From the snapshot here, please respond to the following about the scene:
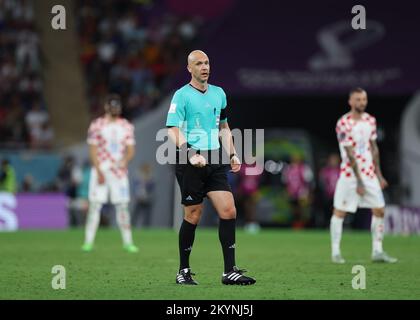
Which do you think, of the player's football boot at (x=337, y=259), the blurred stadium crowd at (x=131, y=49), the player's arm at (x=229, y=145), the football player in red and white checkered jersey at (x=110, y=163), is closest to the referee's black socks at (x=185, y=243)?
the player's arm at (x=229, y=145)

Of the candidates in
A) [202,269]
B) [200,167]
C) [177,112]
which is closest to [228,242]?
[200,167]

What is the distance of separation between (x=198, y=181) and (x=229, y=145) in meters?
0.58

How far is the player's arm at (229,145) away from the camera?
11414 millimetres

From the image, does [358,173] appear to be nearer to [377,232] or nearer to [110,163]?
[377,232]

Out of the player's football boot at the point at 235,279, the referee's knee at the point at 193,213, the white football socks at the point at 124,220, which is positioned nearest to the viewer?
the player's football boot at the point at 235,279

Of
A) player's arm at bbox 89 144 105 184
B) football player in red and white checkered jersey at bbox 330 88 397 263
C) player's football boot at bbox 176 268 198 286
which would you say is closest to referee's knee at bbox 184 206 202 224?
player's football boot at bbox 176 268 198 286

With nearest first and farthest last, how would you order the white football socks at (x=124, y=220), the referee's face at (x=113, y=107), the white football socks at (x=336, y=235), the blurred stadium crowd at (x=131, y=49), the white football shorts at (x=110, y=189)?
the white football socks at (x=336, y=235) → the referee's face at (x=113, y=107) → the white football shorts at (x=110, y=189) → the white football socks at (x=124, y=220) → the blurred stadium crowd at (x=131, y=49)

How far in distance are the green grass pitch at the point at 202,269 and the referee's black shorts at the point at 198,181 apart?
3.23ft

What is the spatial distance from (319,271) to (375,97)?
663 inches

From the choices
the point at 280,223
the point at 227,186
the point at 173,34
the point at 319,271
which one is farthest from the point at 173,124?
the point at 173,34

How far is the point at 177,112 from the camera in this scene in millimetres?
11422

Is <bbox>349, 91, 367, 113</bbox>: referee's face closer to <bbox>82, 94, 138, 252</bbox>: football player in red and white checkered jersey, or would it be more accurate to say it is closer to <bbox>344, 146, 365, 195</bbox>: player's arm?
<bbox>344, 146, 365, 195</bbox>: player's arm

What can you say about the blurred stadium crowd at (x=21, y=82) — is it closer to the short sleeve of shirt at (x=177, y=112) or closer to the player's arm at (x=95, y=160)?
the player's arm at (x=95, y=160)

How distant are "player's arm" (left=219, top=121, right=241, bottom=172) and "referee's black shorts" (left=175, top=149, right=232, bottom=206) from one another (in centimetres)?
22
